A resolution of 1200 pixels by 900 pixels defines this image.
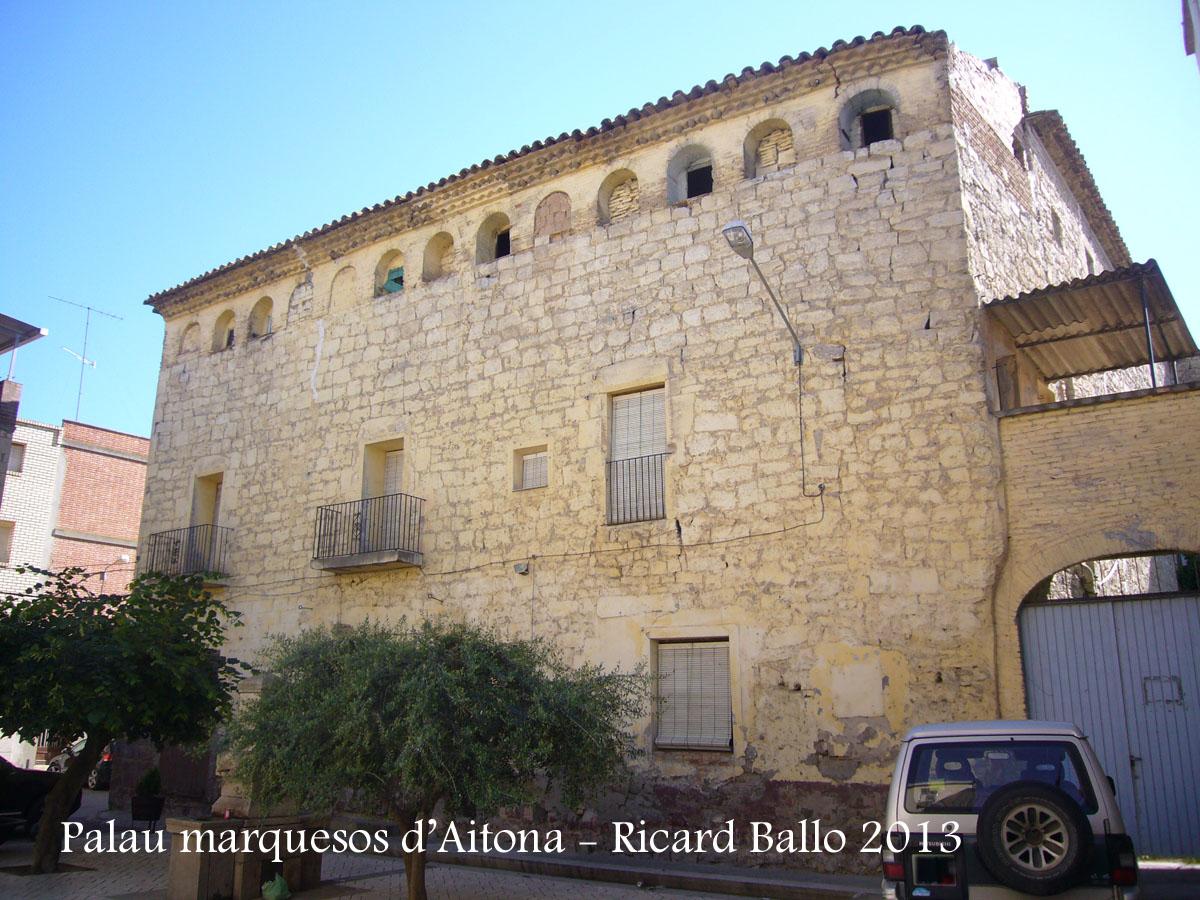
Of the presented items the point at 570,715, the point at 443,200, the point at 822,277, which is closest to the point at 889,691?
the point at 570,715

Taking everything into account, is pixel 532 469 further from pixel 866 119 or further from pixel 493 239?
pixel 866 119

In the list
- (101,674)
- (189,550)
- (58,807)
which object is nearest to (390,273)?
(189,550)

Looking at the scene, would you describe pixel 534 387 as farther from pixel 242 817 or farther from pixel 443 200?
pixel 242 817

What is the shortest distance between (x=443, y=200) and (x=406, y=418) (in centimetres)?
348

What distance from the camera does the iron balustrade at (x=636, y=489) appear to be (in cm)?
1202

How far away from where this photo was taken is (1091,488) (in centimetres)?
955

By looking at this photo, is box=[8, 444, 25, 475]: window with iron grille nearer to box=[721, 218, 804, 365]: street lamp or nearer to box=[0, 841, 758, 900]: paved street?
box=[0, 841, 758, 900]: paved street

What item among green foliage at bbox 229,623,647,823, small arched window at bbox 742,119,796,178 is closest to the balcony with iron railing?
green foliage at bbox 229,623,647,823

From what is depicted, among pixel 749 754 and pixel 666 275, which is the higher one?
pixel 666 275

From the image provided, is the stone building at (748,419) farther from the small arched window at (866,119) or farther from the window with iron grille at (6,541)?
the window with iron grille at (6,541)

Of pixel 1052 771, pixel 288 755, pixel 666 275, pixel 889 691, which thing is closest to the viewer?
pixel 1052 771

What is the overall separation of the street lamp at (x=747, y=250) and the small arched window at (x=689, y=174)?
1.76 meters

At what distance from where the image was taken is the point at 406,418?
14.6m

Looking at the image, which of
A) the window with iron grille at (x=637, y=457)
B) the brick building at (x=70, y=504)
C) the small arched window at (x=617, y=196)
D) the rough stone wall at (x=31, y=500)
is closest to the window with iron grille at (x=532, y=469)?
the window with iron grille at (x=637, y=457)
